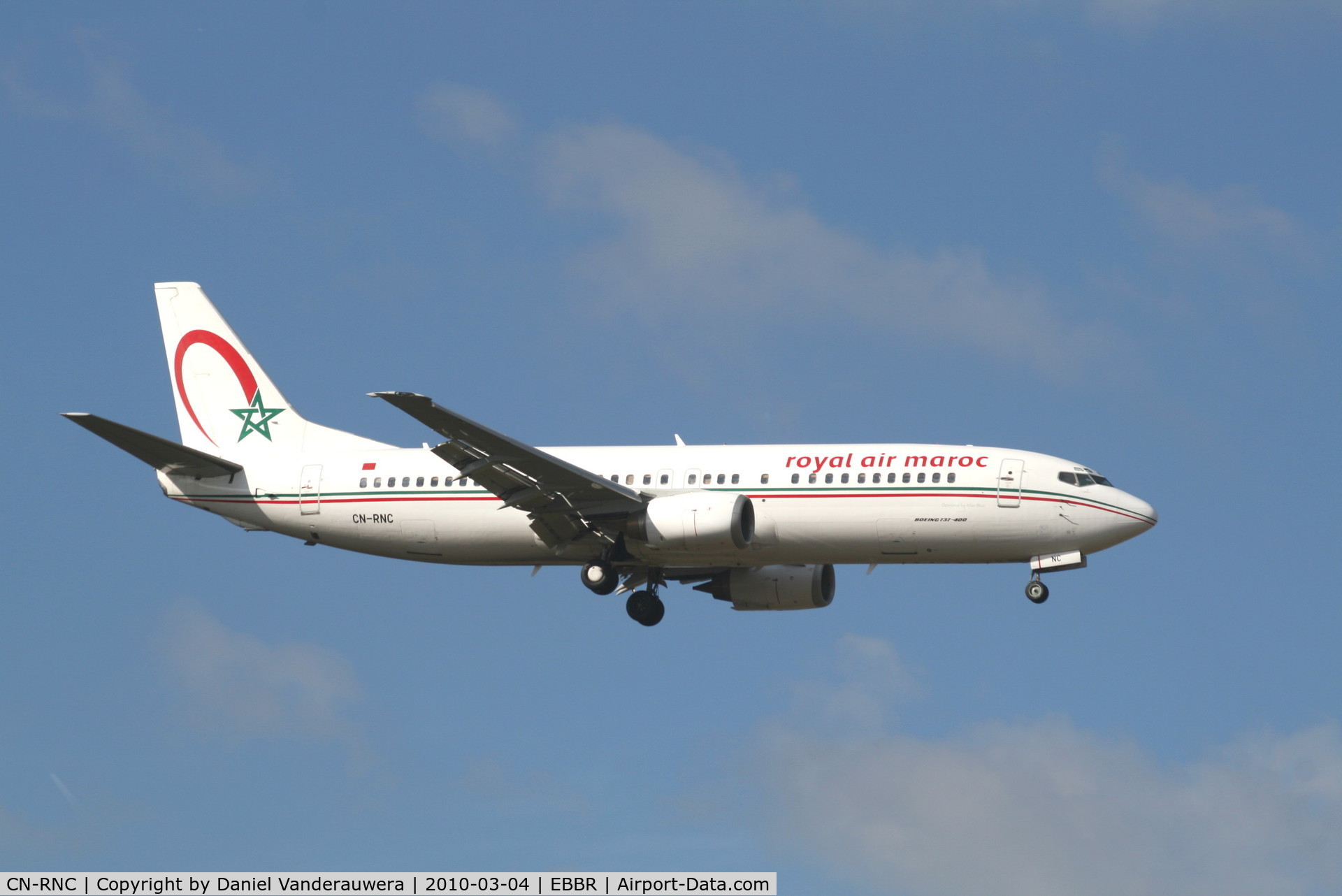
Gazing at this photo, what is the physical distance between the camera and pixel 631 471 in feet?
171

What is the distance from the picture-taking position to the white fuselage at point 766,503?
49.3 meters

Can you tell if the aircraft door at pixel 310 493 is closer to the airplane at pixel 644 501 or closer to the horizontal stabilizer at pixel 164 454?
the airplane at pixel 644 501

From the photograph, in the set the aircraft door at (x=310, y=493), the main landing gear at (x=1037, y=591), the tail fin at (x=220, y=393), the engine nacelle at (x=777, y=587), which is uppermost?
the tail fin at (x=220, y=393)

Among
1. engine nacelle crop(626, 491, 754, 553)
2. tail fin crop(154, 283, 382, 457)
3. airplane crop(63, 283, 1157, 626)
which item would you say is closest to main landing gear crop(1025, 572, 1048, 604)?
airplane crop(63, 283, 1157, 626)

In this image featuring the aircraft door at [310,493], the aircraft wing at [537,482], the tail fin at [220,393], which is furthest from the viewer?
the tail fin at [220,393]

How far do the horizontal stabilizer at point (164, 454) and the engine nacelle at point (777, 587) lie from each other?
15050mm

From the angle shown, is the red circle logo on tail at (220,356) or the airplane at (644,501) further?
the red circle logo on tail at (220,356)

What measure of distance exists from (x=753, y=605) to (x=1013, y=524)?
997 centimetres

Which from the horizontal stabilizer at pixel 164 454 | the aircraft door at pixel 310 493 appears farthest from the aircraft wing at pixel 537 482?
the horizontal stabilizer at pixel 164 454

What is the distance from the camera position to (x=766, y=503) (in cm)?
5028

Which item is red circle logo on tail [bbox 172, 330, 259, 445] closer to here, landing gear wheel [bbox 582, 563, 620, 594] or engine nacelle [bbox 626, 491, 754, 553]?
landing gear wheel [bbox 582, 563, 620, 594]

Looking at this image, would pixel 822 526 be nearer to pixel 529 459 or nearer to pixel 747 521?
pixel 747 521

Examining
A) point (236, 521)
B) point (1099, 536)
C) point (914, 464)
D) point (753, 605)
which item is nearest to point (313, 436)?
point (236, 521)

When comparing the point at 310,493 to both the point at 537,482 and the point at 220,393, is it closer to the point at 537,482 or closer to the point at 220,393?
the point at 220,393
